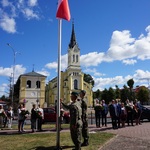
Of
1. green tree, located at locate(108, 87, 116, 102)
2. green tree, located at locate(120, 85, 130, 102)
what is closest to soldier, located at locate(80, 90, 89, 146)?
green tree, located at locate(108, 87, 116, 102)

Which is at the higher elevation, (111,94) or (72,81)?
(72,81)

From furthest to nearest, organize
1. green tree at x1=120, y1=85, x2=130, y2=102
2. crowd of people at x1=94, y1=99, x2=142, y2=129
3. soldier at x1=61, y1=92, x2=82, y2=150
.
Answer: green tree at x1=120, y1=85, x2=130, y2=102, crowd of people at x1=94, y1=99, x2=142, y2=129, soldier at x1=61, y1=92, x2=82, y2=150

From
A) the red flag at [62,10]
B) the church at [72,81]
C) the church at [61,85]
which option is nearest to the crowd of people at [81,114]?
the red flag at [62,10]

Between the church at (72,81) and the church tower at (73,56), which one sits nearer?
the church at (72,81)

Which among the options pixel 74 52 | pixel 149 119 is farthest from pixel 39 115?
pixel 74 52

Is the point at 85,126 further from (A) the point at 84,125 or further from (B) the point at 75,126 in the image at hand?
(B) the point at 75,126

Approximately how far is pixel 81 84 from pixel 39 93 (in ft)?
58.1

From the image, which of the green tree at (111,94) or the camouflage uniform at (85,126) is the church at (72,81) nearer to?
the green tree at (111,94)

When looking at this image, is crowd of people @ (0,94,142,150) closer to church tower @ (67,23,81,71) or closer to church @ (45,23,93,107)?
church @ (45,23,93,107)

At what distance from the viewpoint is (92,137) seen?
1070 centimetres

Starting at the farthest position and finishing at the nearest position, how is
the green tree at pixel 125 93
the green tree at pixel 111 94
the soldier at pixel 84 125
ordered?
1. the green tree at pixel 125 93
2. the green tree at pixel 111 94
3. the soldier at pixel 84 125

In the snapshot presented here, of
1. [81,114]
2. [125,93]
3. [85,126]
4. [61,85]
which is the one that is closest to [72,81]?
[61,85]

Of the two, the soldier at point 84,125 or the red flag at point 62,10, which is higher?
the red flag at point 62,10

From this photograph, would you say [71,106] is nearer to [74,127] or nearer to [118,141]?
[74,127]
